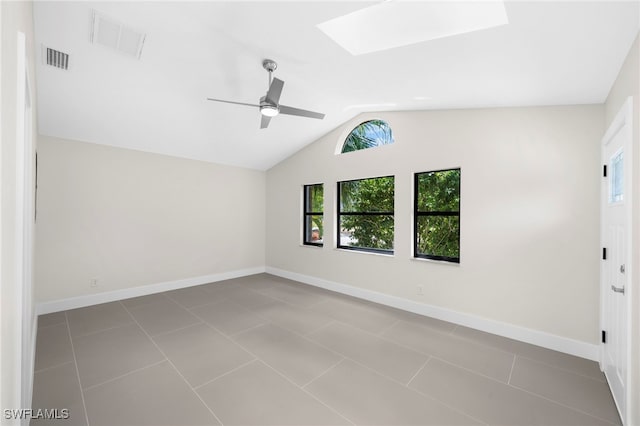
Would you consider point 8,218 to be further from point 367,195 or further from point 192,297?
point 367,195

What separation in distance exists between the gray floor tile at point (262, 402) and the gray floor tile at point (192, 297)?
6.68 feet

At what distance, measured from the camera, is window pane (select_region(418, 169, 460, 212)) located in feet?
11.6

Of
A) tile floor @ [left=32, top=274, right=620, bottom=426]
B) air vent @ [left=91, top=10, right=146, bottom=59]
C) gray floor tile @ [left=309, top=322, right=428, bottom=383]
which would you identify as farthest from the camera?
gray floor tile @ [left=309, top=322, right=428, bottom=383]

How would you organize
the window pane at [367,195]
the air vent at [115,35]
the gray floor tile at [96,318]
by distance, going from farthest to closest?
the window pane at [367,195] → the gray floor tile at [96,318] → the air vent at [115,35]

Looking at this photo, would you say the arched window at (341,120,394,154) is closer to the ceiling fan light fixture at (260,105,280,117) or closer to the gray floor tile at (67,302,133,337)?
the ceiling fan light fixture at (260,105,280,117)

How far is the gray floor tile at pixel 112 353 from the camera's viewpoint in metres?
2.26

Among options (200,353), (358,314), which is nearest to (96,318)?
(200,353)

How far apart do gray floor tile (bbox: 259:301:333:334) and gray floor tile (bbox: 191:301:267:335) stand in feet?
0.61

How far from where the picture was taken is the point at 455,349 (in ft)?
8.93

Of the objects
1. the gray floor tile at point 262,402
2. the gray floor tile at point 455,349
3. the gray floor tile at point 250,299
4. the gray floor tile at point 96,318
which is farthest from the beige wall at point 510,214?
the gray floor tile at point 96,318

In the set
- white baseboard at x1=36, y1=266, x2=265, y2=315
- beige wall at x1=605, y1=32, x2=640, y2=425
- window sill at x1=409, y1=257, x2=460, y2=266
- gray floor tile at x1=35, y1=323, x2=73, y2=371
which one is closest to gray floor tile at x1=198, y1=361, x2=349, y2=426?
gray floor tile at x1=35, y1=323, x2=73, y2=371

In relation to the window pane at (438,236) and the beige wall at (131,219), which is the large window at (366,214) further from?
the beige wall at (131,219)

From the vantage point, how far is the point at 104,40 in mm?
2277

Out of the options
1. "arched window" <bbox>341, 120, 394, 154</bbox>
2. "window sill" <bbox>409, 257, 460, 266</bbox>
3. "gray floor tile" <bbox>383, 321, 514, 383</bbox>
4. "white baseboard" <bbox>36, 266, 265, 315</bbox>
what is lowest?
"gray floor tile" <bbox>383, 321, 514, 383</bbox>
